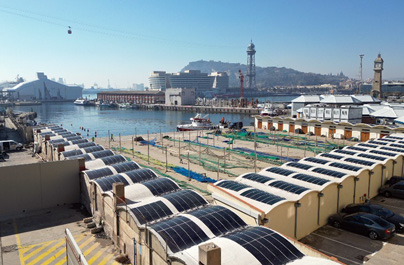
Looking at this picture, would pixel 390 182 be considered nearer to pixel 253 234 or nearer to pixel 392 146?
pixel 392 146

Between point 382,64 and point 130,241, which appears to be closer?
point 130,241

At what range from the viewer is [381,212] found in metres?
12.1

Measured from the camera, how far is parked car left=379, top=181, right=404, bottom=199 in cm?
1502

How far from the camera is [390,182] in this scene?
16.2 meters

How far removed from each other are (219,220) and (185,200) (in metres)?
2.01

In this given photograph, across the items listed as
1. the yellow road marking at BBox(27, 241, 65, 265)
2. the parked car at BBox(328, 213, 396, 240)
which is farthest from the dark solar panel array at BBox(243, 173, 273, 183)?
the yellow road marking at BBox(27, 241, 65, 265)

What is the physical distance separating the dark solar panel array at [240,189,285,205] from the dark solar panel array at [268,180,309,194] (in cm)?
99

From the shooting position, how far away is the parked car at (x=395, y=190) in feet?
49.3

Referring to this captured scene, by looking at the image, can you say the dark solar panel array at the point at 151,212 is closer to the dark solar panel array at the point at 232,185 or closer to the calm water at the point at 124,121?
the dark solar panel array at the point at 232,185

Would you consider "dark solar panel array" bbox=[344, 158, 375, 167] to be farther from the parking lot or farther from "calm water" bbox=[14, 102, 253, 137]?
"calm water" bbox=[14, 102, 253, 137]

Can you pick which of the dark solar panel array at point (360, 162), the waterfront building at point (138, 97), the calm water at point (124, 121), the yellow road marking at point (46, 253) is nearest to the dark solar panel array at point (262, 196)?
the yellow road marking at point (46, 253)

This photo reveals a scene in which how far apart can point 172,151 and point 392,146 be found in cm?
1739

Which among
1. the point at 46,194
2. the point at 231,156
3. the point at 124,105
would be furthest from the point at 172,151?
the point at 124,105

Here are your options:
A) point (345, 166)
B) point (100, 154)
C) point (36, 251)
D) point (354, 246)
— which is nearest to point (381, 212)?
point (354, 246)
